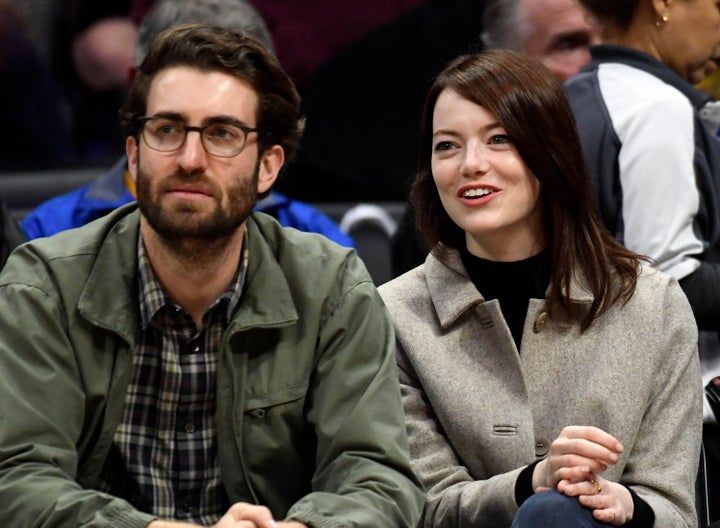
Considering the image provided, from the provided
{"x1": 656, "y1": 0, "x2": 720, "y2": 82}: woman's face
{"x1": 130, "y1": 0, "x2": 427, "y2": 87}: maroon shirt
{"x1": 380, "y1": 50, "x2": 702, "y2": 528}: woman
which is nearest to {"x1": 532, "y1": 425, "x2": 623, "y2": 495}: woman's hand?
{"x1": 380, "y1": 50, "x2": 702, "y2": 528}: woman

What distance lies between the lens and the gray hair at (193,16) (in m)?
4.82

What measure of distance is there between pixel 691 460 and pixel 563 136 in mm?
747

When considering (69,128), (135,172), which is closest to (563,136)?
(135,172)

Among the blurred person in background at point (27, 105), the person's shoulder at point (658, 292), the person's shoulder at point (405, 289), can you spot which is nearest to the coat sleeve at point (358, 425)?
the person's shoulder at point (405, 289)

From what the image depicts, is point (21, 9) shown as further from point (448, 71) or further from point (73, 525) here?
point (73, 525)

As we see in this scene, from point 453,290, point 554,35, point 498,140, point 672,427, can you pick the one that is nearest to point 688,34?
point 554,35

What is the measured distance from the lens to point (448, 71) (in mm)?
3619

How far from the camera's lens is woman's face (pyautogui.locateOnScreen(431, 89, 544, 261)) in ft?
11.6

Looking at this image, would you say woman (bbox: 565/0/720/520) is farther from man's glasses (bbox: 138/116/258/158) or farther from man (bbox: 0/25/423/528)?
man's glasses (bbox: 138/116/258/158)

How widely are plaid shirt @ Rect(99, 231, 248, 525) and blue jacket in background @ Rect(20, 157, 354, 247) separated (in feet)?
4.62

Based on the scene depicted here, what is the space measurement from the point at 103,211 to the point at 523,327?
167 cm

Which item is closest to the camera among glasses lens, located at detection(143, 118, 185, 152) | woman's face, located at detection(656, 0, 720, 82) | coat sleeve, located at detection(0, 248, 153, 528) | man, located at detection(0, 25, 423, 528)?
coat sleeve, located at detection(0, 248, 153, 528)

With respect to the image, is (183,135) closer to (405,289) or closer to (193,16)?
(405,289)

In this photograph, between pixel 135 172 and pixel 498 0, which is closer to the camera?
pixel 135 172
